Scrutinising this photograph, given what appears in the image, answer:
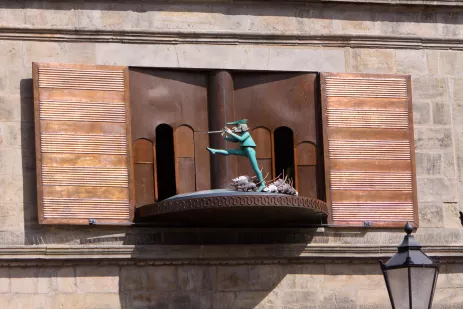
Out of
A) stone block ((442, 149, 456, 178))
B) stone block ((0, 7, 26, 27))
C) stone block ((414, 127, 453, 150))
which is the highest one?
stone block ((0, 7, 26, 27))

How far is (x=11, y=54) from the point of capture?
821 inches

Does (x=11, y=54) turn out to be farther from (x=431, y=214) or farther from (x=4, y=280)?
(x=431, y=214)

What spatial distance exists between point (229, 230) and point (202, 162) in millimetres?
1060

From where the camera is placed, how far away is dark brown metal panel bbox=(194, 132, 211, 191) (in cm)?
2119

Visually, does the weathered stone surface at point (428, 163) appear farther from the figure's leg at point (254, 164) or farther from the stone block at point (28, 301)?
the stone block at point (28, 301)

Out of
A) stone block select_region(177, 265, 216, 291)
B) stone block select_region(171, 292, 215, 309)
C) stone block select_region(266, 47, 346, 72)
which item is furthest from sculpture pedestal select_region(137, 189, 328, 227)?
stone block select_region(266, 47, 346, 72)

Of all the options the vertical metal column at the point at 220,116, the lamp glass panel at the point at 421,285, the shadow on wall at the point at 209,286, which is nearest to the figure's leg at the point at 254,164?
the vertical metal column at the point at 220,116

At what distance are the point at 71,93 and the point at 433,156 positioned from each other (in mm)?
5462

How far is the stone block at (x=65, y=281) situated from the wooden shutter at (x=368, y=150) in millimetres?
3856

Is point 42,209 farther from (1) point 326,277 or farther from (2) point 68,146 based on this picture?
(1) point 326,277

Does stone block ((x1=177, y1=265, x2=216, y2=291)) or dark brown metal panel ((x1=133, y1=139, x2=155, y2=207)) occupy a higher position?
dark brown metal panel ((x1=133, y1=139, x2=155, y2=207))

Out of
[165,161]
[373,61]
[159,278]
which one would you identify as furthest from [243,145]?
[373,61]

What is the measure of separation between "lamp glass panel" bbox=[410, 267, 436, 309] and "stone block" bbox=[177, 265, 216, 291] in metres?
6.48

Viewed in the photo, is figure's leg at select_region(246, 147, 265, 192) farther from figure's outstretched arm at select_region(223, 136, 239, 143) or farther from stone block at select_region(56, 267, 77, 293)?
stone block at select_region(56, 267, 77, 293)
